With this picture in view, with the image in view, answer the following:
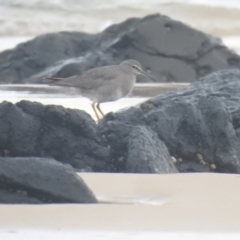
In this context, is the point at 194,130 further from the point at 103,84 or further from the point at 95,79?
the point at 95,79

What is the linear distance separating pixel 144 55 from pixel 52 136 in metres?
7.23

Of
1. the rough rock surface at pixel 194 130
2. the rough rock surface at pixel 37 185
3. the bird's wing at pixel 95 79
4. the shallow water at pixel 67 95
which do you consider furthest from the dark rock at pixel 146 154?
the shallow water at pixel 67 95

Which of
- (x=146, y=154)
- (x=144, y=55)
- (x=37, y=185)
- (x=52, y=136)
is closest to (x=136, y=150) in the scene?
(x=146, y=154)

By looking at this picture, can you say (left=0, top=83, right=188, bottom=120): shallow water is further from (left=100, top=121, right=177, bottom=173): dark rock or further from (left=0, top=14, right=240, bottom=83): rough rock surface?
(left=100, top=121, right=177, bottom=173): dark rock

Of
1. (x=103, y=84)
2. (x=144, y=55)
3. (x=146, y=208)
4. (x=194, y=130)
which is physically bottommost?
(x=144, y=55)

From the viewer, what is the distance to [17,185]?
3.87 metres

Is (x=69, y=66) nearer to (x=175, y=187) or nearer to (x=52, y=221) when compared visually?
(x=175, y=187)

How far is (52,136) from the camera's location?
198 inches

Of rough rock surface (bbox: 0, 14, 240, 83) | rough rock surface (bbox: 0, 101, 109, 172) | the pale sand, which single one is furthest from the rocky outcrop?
rough rock surface (bbox: 0, 14, 240, 83)

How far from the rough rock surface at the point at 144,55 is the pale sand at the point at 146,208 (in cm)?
722

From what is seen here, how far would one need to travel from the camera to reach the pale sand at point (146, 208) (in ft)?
11.9

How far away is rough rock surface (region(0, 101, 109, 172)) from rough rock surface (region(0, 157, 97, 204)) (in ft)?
3.21

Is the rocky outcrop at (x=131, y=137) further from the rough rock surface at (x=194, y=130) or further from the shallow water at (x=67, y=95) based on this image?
the shallow water at (x=67, y=95)

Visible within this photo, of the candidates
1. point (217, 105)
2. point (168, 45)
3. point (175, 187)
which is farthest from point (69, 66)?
point (175, 187)
